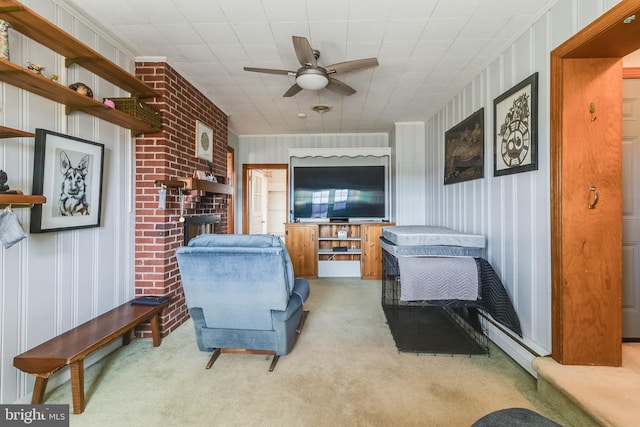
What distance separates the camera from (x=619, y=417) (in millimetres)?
1285

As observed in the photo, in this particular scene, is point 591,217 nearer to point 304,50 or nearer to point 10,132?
point 304,50

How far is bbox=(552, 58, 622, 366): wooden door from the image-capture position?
5.54 feet

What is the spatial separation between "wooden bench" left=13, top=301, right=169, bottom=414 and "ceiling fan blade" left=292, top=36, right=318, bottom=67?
2.30 m

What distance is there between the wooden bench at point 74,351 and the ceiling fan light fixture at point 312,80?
2.25 meters

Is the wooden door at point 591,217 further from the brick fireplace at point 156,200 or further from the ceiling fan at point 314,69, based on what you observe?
the brick fireplace at point 156,200

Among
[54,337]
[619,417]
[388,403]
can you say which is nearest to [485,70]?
[619,417]

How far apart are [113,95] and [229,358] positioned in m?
2.38

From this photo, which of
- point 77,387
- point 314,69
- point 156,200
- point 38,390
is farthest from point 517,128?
point 38,390

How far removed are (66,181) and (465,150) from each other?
11.5 ft

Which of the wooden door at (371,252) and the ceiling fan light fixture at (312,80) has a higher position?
the ceiling fan light fixture at (312,80)

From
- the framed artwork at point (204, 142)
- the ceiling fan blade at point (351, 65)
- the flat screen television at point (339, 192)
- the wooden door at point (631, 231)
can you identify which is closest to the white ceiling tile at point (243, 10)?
the ceiling fan blade at point (351, 65)

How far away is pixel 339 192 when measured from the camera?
4.92 meters

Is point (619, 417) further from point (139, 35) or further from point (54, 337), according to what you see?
point (139, 35)

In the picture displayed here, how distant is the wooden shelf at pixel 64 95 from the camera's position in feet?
4.75
